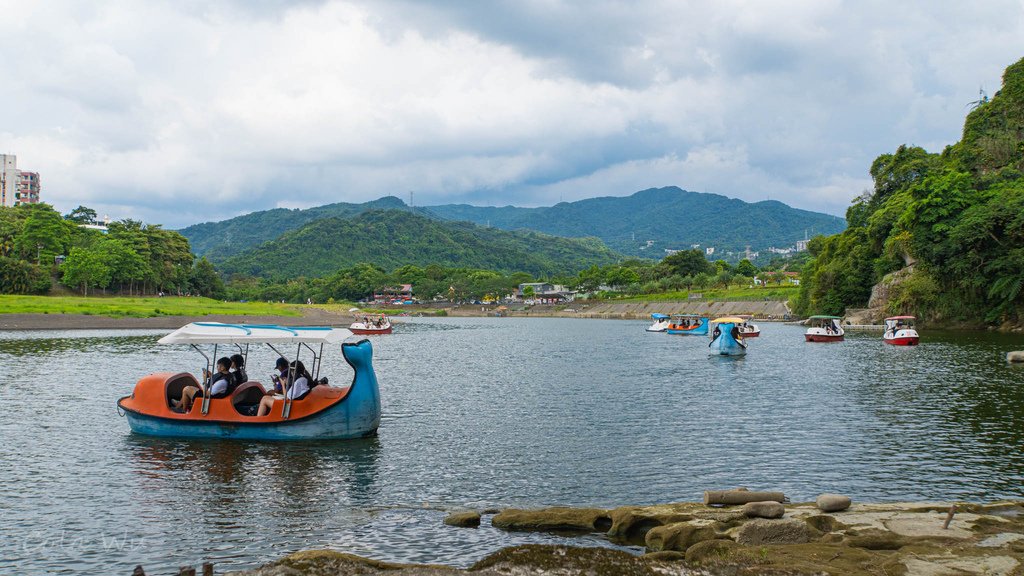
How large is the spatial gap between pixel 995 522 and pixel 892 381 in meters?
27.6

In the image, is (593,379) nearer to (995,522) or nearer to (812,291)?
(995,522)

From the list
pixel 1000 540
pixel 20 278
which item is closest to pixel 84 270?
pixel 20 278

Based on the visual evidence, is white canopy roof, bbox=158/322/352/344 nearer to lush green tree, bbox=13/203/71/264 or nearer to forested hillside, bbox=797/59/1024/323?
forested hillside, bbox=797/59/1024/323

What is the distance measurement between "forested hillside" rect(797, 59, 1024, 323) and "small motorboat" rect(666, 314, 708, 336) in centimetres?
2253

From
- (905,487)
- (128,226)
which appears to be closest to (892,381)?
(905,487)

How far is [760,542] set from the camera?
454 inches

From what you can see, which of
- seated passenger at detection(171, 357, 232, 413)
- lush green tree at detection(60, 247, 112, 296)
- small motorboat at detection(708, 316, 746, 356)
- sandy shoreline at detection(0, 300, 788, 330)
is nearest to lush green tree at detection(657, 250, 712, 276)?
sandy shoreline at detection(0, 300, 788, 330)

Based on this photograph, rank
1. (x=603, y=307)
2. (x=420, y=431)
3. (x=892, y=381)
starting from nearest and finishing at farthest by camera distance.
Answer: (x=420, y=431), (x=892, y=381), (x=603, y=307)

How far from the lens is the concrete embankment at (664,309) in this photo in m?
133

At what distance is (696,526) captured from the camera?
12.1m

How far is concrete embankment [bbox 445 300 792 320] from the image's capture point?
13288cm

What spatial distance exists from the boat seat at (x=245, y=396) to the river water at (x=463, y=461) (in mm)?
1220

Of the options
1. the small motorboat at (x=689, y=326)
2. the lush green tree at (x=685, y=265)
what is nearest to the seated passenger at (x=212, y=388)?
the small motorboat at (x=689, y=326)

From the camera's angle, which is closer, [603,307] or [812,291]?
[812,291]
